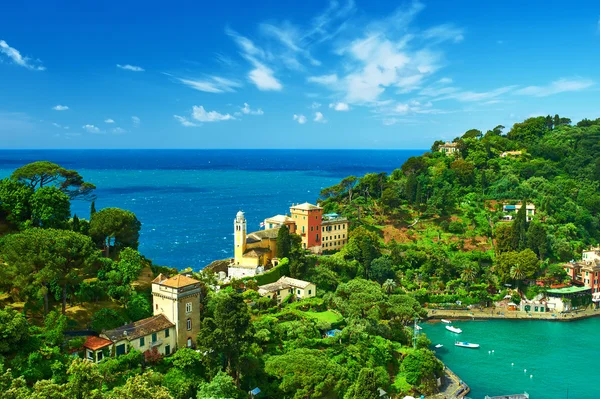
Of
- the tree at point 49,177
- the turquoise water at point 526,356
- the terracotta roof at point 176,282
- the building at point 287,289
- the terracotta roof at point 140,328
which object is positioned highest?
the tree at point 49,177

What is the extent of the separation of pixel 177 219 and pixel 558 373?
8345 cm

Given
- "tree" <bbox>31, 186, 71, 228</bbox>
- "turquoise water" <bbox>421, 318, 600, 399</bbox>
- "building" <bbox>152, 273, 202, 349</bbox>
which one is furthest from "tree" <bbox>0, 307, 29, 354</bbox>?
"turquoise water" <bbox>421, 318, 600, 399</bbox>

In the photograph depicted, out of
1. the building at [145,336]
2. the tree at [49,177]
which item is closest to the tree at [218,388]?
the building at [145,336]

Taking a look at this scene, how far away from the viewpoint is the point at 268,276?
53906mm


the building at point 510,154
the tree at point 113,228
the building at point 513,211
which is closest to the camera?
the tree at point 113,228

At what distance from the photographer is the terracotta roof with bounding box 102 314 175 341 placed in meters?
32.0

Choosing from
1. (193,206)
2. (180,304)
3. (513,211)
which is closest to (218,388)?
(180,304)

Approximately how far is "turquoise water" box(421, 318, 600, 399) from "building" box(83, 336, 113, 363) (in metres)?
30.0

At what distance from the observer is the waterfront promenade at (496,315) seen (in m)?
61.0

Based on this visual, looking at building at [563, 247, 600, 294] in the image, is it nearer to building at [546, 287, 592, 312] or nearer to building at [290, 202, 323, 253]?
building at [546, 287, 592, 312]

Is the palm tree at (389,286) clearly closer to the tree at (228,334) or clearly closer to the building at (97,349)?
the tree at (228,334)

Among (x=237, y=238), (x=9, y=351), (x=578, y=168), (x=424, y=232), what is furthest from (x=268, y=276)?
(x=578, y=168)

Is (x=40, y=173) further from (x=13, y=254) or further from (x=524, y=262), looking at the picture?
(x=524, y=262)

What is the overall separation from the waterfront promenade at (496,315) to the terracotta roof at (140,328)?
37.0m
